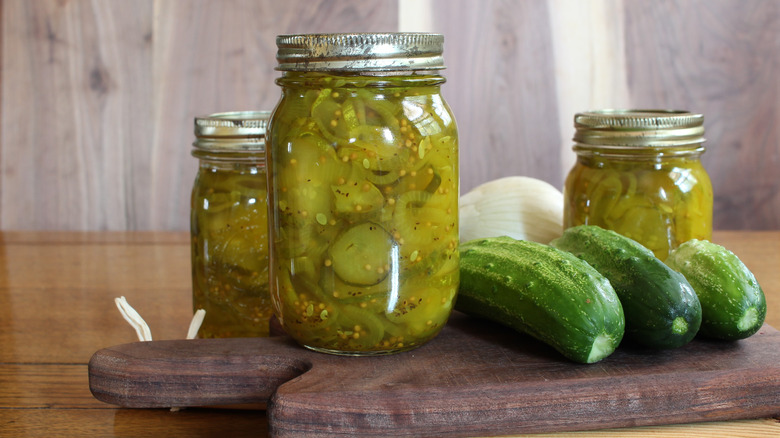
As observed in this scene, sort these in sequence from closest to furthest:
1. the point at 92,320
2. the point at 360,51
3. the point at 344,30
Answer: the point at 360,51
the point at 92,320
the point at 344,30

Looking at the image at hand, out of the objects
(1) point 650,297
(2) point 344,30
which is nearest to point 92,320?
(1) point 650,297

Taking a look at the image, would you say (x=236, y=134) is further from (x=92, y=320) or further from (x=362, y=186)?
(x=92, y=320)

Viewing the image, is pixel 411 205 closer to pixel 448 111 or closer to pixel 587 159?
pixel 448 111

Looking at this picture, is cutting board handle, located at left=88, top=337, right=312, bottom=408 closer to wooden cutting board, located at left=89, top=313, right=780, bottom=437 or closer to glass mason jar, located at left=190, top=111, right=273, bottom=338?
wooden cutting board, located at left=89, top=313, right=780, bottom=437

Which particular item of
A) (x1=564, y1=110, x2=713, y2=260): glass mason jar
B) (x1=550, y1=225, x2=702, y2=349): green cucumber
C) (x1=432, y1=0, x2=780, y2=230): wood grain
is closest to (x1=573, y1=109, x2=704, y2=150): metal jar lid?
(x1=564, y1=110, x2=713, y2=260): glass mason jar

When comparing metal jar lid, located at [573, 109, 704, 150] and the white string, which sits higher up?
metal jar lid, located at [573, 109, 704, 150]
